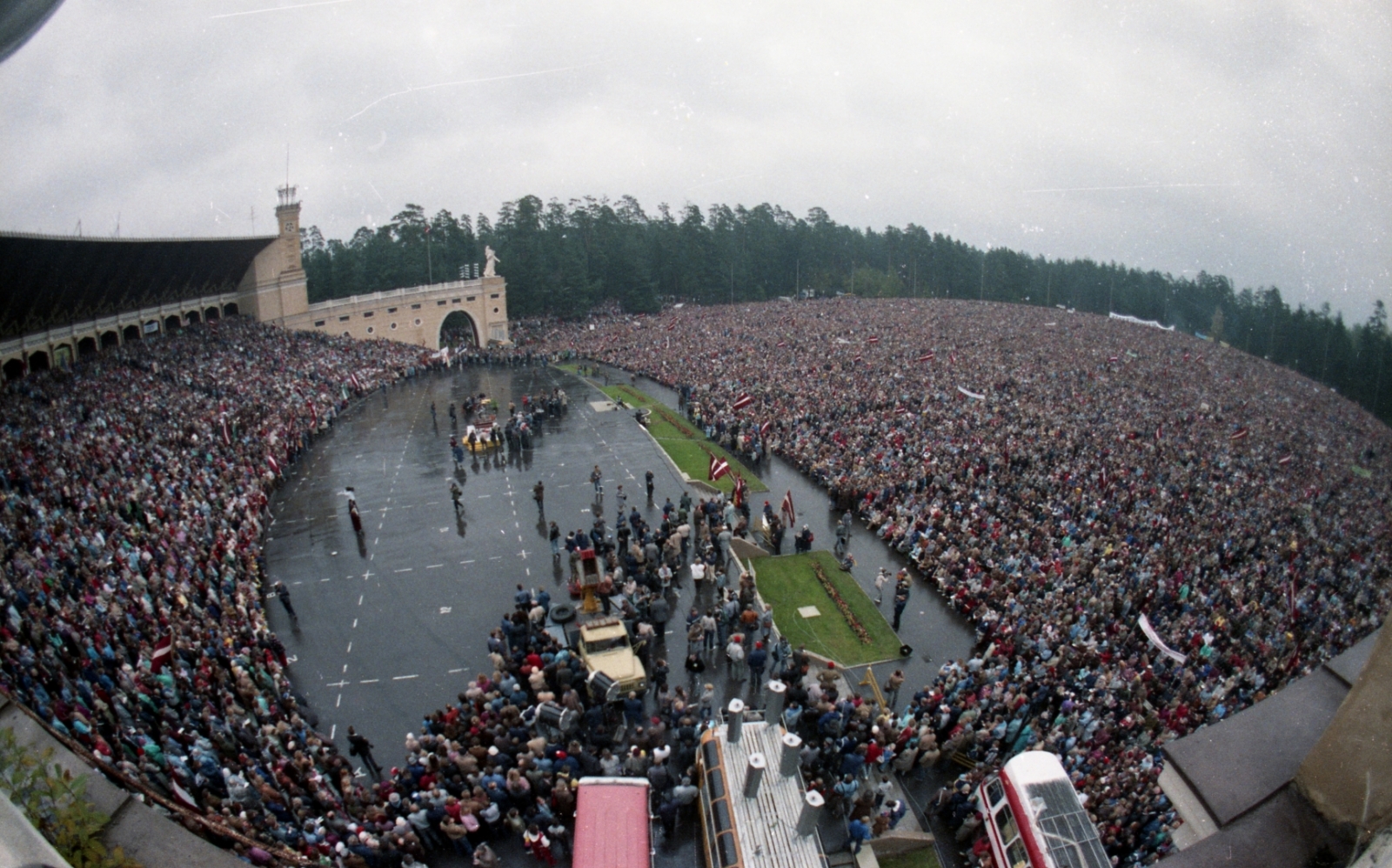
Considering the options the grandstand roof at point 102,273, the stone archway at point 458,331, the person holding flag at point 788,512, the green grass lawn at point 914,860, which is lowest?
the green grass lawn at point 914,860

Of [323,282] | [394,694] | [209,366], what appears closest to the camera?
[394,694]

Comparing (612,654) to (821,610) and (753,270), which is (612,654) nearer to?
(821,610)

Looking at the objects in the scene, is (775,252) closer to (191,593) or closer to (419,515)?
(419,515)

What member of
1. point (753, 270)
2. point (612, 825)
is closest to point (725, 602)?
point (612, 825)

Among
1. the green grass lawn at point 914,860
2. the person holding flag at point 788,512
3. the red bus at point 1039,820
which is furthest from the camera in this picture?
the person holding flag at point 788,512

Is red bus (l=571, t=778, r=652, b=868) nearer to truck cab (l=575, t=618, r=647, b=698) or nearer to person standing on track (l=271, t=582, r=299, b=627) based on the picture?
truck cab (l=575, t=618, r=647, b=698)

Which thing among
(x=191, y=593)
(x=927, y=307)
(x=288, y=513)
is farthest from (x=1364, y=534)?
(x=927, y=307)

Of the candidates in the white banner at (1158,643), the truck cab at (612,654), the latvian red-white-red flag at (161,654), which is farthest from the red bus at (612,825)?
the white banner at (1158,643)

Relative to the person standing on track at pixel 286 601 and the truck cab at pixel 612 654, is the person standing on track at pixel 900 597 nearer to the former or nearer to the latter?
the truck cab at pixel 612 654
